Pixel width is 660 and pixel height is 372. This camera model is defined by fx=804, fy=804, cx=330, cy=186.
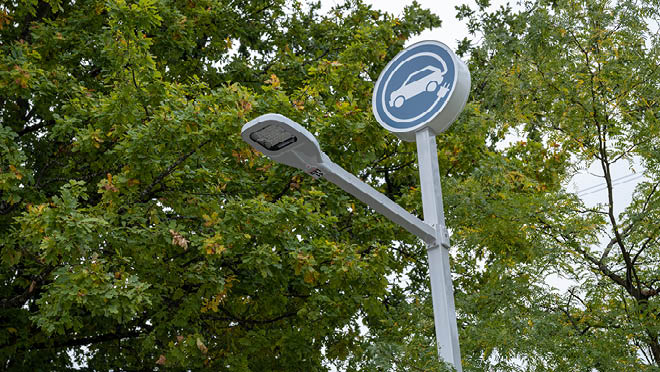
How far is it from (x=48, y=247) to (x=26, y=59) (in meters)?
3.13

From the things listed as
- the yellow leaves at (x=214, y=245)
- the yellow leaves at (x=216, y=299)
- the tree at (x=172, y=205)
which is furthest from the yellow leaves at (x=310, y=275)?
the yellow leaves at (x=214, y=245)

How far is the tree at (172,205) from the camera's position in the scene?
7624mm

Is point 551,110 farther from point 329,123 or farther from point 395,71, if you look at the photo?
point 395,71

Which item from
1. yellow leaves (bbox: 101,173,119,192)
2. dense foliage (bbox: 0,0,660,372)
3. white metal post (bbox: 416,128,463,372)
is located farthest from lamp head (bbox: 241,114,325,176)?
yellow leaves (bbox: 101,173,119,192)

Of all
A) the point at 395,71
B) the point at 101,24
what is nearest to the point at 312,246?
the point at 395,71

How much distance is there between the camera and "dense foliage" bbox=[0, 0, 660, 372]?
7.18m

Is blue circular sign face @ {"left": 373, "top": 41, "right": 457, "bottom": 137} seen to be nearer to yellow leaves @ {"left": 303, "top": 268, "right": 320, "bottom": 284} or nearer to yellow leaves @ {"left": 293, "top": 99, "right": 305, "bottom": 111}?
yellow leaves @ {"left": 303, "top": 268, "right": 320, "bottom": 284}

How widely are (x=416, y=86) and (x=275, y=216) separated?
3.25m

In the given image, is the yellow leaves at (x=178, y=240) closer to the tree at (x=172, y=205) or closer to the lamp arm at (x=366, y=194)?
the tree at (x=172, y=205)

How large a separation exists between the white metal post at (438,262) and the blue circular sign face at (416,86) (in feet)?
0.45

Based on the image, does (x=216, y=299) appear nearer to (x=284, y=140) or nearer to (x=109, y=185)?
(x=109, y=185)

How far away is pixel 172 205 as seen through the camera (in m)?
8.24

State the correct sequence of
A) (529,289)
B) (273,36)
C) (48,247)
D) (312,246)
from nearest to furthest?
1. (48,247)
2. (529,289)
3. (312,246)
4. (273,36)

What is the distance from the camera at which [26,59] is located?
29.2ft
